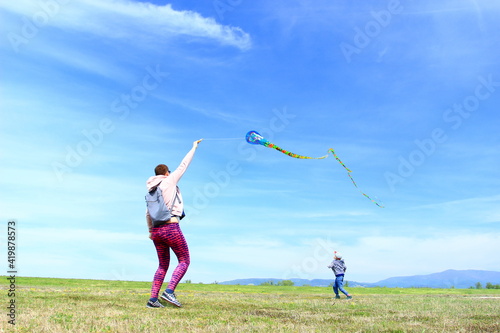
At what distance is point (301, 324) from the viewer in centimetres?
771

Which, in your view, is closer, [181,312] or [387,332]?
[387,332]

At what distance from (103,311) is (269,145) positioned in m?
6.40

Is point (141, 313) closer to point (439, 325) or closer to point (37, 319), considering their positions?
point (37, 319)

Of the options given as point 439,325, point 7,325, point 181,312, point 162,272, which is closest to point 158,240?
point 162,272

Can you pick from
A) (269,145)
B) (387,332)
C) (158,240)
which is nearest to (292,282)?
(269,145)

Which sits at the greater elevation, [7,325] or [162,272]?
[162,272]

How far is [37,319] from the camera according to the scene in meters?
7.79

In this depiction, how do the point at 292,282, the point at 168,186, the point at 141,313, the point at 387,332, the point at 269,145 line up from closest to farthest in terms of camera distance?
the point at 387,332, the point at 141,313, the point at 168,186, the point at 269,145, the point at 292,282

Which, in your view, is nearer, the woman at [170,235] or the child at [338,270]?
the woman at [170,235]

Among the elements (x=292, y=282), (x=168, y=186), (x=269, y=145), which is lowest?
(x=292, y=282)

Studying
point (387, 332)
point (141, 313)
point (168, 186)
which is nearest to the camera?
point (387, 332)

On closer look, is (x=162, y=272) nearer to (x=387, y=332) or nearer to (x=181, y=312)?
(x=181, y=312)

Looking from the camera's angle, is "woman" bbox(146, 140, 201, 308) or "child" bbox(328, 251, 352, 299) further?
"child" bbox(328, 251, 352, 299)

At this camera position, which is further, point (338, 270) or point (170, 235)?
point (338, 270)
